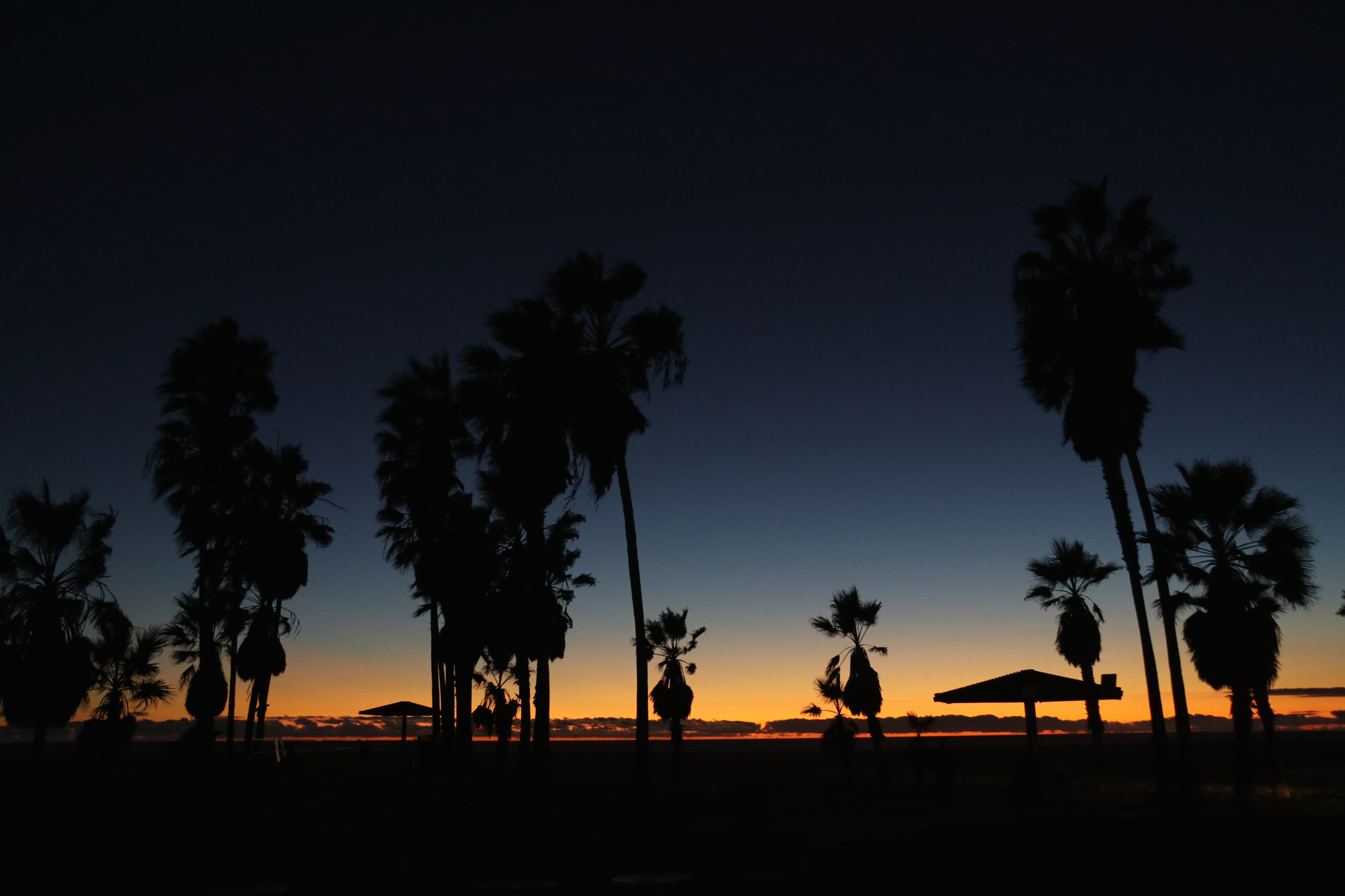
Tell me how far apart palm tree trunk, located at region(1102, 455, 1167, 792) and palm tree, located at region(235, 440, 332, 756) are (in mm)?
28217

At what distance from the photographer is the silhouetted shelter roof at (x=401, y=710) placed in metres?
47.8

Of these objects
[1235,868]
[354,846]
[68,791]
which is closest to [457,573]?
[68,791]

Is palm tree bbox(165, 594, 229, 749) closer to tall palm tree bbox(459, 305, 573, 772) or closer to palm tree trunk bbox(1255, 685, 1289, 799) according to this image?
tall palm tree bbox(459, 305, 573, 772)

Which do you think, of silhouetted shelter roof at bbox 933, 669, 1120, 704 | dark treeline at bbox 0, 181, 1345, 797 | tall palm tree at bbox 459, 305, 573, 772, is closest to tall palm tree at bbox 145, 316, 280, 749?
dark treeline at bbox 0, 181, 1345, 797

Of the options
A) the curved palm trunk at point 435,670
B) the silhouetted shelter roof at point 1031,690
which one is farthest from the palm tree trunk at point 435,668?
the silhouetted shelter roof at point 1031,690

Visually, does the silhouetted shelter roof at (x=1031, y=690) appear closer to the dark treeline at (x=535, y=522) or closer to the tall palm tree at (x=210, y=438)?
the dark treeline at (x=535, y=522)

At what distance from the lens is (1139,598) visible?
2272 centimetres

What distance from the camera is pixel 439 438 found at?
33875mm

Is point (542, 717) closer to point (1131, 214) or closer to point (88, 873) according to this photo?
point (88, 873)

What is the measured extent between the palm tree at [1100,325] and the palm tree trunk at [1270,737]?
16.2ft

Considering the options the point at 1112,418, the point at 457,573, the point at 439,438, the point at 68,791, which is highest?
the point at 439,438

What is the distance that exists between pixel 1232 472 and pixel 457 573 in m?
25.5

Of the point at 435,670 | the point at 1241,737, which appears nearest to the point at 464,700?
the point at 435,670

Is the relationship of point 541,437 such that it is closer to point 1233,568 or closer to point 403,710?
point 1233,568
